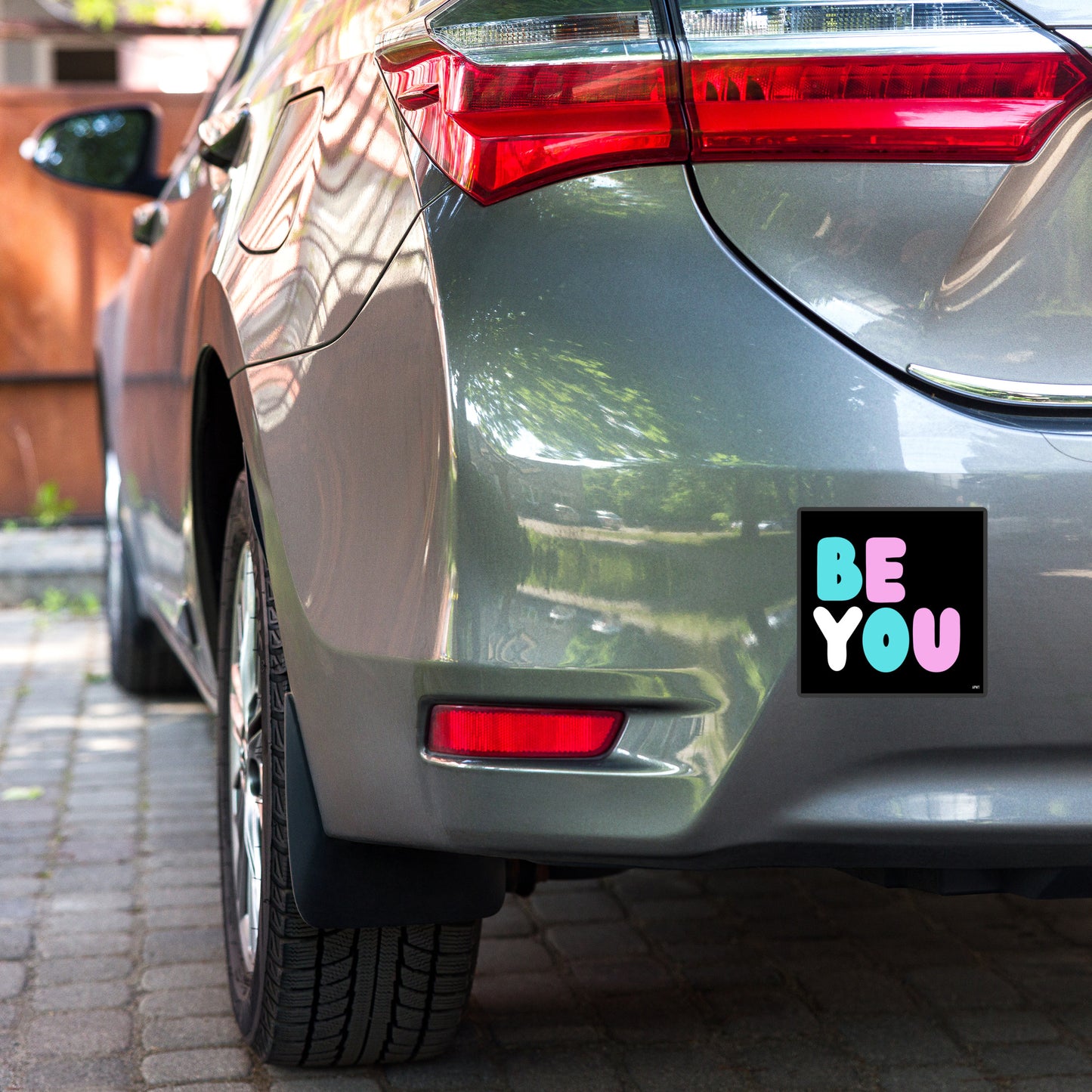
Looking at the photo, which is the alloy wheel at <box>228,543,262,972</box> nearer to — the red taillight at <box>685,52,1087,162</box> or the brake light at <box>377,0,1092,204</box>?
the brake light at <box>377,0,1092,204</box>

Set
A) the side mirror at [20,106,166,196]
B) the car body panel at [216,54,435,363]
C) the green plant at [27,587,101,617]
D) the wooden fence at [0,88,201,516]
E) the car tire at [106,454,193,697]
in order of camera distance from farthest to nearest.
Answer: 1. the wooden fence at [0,88,201,516]
2. the green plant at [27,587,101,617]
3. the car tire at [106,454,193,697]
4. the side mirror at [20,106,166,196]
5. the car body panel at [216,54,435,363]

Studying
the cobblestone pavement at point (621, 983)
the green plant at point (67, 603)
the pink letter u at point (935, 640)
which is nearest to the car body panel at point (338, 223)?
the pink letter u at point (935, 640)

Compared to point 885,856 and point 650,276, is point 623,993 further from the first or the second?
point 650,276

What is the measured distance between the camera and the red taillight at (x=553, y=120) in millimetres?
1498

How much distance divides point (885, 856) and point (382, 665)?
553 mm

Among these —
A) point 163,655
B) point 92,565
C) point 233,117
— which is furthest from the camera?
point 92,565

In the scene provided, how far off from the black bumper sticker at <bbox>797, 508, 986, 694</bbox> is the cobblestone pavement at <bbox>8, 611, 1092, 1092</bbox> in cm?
92

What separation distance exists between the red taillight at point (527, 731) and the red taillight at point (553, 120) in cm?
52

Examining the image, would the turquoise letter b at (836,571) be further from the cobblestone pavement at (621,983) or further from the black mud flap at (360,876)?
the cobblestone pavement at (621,983)

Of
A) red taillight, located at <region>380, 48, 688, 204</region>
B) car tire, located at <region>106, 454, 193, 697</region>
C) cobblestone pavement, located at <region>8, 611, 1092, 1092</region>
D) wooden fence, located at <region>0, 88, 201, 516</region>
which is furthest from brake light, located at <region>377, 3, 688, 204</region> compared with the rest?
wooden fence, located at <region>0, 88, 201, 516</region>

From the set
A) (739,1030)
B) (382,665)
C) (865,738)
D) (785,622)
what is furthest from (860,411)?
(739,1030)

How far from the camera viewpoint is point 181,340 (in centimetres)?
257

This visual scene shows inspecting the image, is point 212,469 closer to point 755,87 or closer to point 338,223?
point 338,223

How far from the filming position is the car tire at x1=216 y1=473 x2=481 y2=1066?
1922mm
